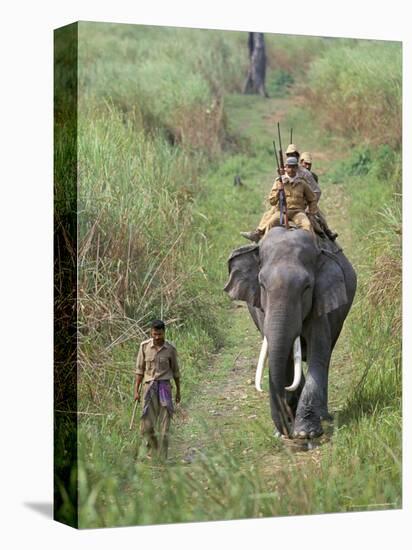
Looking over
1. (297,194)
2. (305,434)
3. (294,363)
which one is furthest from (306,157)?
(305,434)

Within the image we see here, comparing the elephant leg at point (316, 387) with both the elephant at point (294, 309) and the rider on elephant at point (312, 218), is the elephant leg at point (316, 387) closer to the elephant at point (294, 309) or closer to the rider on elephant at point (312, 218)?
the elephant at point (294, 309)

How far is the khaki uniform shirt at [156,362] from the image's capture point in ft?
40.3

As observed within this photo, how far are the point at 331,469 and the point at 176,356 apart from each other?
1385 millimetres

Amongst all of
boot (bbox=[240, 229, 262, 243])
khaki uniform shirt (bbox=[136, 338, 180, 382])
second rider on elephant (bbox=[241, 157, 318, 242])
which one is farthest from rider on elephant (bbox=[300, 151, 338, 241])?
khaki uniform shirt (bbox=[136, 338, 180, 382])

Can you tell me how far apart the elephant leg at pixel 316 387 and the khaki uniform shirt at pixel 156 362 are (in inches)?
40.3

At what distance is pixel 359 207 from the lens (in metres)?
14.1

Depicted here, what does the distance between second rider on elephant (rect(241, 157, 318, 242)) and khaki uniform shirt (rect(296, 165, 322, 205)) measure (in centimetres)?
3

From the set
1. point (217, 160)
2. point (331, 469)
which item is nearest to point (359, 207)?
point (217, 160)

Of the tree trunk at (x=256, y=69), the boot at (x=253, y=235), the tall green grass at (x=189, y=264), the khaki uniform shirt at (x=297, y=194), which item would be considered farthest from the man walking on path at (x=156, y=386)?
the tree trunk at (x=256, y=69)

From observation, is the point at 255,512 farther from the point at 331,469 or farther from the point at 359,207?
the point at 359,207

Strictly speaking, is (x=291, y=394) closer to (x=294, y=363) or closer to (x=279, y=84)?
(x=294, y=363)

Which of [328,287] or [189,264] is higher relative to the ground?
[189,264]

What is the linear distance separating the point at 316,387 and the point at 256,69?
8.70 ft

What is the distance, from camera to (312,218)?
1291cm
